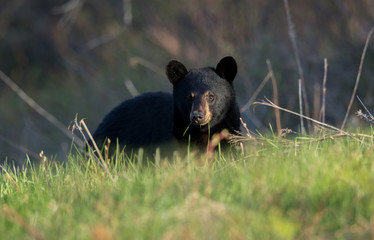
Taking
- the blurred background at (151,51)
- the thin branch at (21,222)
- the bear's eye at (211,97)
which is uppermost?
the thin branch at (21,222)

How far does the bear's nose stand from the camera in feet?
16.3

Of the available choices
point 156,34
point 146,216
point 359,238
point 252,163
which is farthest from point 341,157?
point 156,34

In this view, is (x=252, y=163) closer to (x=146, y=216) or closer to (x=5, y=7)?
(x=146, y=216)

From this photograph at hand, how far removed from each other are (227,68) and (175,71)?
0.44 meters

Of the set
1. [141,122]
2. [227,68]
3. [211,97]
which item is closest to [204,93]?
[211,97]

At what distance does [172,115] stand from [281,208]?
2.86m

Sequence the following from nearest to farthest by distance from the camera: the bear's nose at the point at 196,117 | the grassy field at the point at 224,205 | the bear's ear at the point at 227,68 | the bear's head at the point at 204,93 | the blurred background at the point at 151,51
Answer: the grassy field at the point at 224,205, the bear's nose at the point at 196,117, the bear's head at the point at 204,93, the bear's ear at the point at 227,68, the blurred background at the point at 151,51

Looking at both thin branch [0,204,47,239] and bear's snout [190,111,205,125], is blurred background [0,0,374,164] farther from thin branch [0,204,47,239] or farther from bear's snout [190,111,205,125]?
thin branch [0,204,47,239]

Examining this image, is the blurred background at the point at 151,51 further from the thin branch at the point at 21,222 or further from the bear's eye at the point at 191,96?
the thin branch at the point at 21,222

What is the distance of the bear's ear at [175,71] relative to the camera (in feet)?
17.9

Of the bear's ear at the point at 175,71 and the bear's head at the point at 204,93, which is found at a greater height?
the bear's ear at the point at 175,71

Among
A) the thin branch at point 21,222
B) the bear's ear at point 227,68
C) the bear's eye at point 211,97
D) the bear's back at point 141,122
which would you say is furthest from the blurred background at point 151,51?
the thin branch at point 21,222

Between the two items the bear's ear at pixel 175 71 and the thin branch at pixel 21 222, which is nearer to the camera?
the thin branch at pixel 21 222

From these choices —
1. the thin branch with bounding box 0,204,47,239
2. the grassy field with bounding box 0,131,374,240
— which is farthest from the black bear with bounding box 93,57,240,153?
the thin branch with bounding box 0,204,47,239
